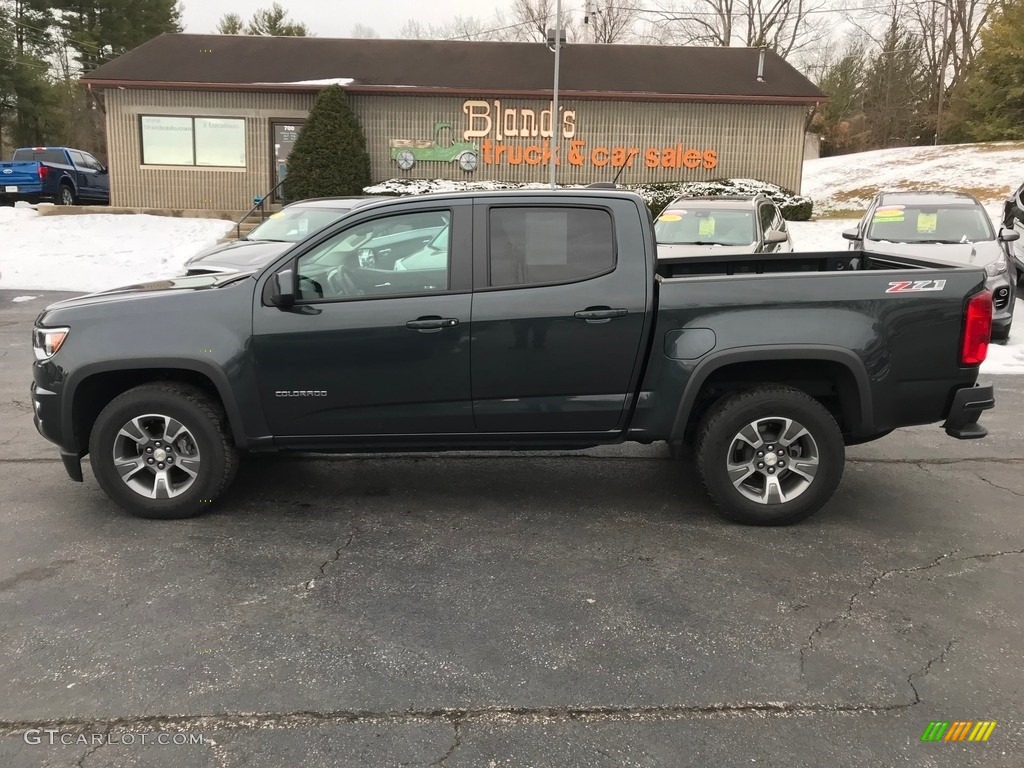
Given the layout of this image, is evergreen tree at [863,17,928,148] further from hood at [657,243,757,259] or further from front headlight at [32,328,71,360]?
front headlight at [32,328,71,360]

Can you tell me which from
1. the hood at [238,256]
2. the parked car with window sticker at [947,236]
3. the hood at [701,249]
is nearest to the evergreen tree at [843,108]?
the parked car with window sticker at [947,236]

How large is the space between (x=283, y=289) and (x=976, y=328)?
368 cm

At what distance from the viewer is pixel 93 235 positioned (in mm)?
18703

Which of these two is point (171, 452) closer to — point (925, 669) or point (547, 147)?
point (925, 669)

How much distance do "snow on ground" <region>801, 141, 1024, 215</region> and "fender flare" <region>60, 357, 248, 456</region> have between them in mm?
22636

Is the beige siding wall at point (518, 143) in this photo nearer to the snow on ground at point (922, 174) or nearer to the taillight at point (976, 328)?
the snow on ground at point (922, 174)

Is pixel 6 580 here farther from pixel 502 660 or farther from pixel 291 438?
pixel 502 660

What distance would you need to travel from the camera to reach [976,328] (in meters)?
4.45

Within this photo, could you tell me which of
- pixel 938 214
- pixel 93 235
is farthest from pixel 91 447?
A: pixel 93 235

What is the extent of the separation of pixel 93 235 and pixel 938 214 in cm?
1689

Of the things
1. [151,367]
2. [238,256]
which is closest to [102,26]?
[238,256]

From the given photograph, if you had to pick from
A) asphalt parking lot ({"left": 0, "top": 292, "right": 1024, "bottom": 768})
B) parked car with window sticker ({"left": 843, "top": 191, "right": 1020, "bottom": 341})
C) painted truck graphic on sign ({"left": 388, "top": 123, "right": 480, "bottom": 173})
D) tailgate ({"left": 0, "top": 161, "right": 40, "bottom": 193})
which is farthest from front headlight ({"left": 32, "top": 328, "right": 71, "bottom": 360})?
tailgate ({"left": 0, "top": 161, "right": 40, "bottom": 193})

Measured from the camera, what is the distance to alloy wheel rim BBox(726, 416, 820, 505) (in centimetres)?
458

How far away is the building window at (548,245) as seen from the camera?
4.57 m
